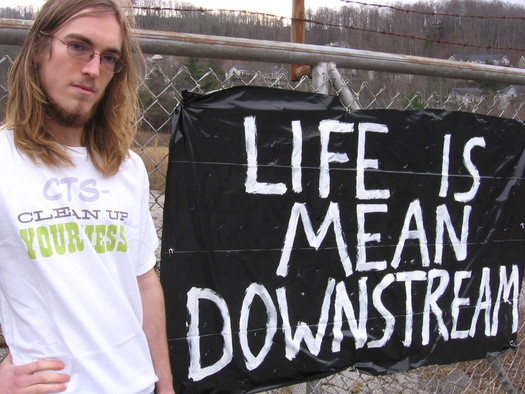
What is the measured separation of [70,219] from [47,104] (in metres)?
0.31

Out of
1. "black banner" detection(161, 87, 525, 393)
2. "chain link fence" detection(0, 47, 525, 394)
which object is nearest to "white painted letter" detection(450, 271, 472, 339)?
"black banner" detection(161, 87, 525, 393)

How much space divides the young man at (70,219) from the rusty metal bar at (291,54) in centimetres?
31

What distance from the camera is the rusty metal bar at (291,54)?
177 cm

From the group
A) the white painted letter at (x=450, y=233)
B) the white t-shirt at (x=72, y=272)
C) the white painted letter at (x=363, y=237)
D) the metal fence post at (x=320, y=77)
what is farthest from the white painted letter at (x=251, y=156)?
the white painted letter at (x=450, y=233)

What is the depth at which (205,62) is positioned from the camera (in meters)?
2.07

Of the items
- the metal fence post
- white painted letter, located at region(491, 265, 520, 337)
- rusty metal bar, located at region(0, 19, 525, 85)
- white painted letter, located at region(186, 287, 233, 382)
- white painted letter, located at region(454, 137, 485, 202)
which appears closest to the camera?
rusty metal bar, located at region(0, 19, 525, 85)

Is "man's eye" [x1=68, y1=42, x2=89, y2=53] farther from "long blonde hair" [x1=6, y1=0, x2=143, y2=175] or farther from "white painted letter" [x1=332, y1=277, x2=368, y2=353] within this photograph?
"white painted letter" [x1=332, y1=277, x2=368, y2=353]

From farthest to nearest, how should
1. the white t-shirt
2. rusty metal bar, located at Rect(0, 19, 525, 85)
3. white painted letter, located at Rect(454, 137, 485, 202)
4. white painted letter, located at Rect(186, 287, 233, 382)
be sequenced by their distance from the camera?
white painted letter, located at Rect(454, 137, 485, 202) → white painted letter, located at Rect(186, 287, 233, 382) → rusty metal bar, located at Rect(0, 19, 525, 85) → the white t-shirt

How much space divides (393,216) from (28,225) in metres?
1.54

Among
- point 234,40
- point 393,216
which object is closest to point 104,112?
point 234,40

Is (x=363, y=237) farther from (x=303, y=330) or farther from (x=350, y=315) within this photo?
(x=303, y=330)

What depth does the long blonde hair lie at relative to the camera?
4.17 ft

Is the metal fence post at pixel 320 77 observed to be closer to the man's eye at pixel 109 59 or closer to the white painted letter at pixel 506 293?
the man's eye at pixel 109 59

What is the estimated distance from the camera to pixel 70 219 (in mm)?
1281
